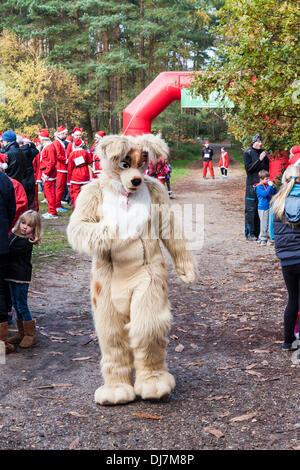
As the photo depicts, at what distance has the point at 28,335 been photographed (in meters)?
5.64

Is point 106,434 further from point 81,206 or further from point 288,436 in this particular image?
point 81,206

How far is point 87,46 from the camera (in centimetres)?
3453

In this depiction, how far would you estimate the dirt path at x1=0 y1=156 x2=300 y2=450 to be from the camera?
3.77m

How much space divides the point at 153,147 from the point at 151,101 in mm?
16038

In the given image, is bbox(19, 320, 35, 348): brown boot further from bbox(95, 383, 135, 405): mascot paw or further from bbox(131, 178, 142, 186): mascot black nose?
bbox(131, 178, 142, 186): mascot black nose

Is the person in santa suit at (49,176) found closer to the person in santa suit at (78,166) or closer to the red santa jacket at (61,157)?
the red santa jacket at (61,157)

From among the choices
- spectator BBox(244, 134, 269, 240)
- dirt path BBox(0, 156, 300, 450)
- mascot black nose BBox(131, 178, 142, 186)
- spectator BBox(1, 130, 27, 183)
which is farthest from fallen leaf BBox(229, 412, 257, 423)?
spectator BBox(244, 134, 269, 240)

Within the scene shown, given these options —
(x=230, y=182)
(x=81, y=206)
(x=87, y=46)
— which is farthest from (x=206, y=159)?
(x=81, y=206)

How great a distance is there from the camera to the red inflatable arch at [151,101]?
19250 mm

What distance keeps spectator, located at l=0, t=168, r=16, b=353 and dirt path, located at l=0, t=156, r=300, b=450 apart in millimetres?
298

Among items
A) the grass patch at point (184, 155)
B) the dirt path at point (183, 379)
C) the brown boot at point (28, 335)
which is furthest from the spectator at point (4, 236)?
the grass patch at point (184, 155)

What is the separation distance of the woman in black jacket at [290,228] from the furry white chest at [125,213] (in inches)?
58.3

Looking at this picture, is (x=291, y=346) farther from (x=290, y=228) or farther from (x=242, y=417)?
(x=242, y=417)

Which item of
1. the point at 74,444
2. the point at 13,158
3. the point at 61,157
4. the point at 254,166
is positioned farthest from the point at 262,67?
the point at 74,444
